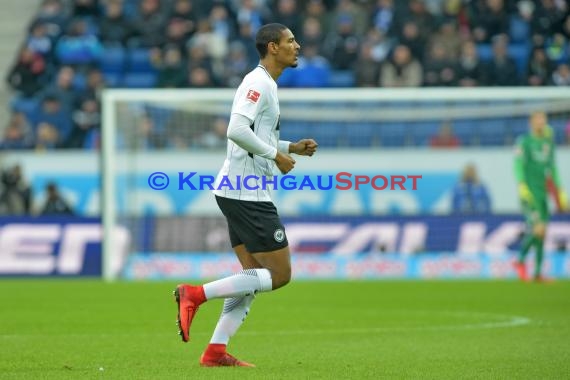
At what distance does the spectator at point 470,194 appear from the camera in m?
21.4

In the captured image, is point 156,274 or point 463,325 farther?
→ point 156,274

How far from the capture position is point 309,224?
2122 centimetres

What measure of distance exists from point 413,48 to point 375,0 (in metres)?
2.21

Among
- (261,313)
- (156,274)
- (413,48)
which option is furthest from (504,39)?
(261,313)

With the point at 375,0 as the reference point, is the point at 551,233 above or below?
below

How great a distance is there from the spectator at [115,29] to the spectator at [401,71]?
18.3ft

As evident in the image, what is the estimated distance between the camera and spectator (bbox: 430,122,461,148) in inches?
853

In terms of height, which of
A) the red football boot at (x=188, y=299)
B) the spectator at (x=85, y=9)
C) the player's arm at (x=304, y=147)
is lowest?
the red football boot at (x=188, y=299)

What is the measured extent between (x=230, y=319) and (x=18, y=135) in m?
16.3

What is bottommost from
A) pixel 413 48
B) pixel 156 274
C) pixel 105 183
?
pixel 156 274

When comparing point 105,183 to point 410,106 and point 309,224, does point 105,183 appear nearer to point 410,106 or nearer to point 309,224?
point 309,224

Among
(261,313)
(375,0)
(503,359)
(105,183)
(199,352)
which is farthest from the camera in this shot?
(375,0)

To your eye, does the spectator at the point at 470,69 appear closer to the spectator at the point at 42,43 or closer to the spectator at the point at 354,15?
the spectator at the point at 354,15

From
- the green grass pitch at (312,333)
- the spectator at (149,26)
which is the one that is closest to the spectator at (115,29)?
the spectator at (149,26)
